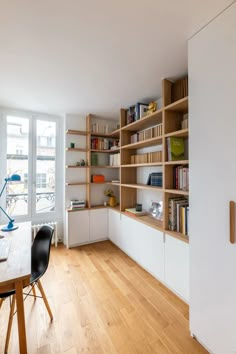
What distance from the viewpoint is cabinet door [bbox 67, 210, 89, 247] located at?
123 inches

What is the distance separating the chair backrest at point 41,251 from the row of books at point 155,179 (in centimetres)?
150

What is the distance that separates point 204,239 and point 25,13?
6.90 ft

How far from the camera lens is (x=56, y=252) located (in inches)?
119

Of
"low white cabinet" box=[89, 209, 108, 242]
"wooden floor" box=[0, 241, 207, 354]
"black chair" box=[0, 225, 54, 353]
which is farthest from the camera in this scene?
"low white cabinet" box=[89, 209, 108, 242]

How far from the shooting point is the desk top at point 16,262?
3.74ft

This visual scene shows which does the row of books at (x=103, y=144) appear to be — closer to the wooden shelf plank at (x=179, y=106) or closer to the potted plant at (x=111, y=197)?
the potted plant at (x=111, y=197)

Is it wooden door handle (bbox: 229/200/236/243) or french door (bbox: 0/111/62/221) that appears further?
french door (bbox: 0/111/62/221)

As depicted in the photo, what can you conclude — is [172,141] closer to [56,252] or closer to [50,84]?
[50,84]

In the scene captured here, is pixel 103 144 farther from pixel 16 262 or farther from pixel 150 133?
pixel 16 262

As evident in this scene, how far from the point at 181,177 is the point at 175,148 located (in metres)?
0.35

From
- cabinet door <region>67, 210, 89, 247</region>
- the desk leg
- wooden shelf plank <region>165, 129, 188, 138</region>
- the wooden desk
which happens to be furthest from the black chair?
wooden shelf plank <region>165, 129, 188, 138</region>

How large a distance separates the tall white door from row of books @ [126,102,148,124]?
1.21 metres

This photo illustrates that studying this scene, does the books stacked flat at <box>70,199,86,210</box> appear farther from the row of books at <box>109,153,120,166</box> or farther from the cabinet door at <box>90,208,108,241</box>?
the row of books at <box>109,153,120,166</box>

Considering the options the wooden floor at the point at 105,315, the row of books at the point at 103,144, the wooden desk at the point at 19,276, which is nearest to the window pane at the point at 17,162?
the row of books at the point at 103,144
